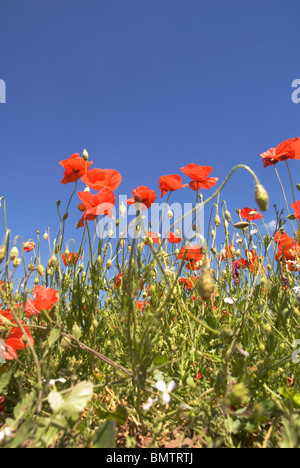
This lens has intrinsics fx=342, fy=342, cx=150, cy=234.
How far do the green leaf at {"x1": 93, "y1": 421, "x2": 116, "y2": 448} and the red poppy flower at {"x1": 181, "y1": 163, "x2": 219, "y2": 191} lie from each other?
63.7 inches

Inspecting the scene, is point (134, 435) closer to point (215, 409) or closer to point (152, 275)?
point (215, 409)

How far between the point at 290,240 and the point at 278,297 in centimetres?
106

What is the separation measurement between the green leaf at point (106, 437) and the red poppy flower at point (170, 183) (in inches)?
62.2

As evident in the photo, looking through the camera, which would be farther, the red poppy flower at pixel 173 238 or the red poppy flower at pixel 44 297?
the red poppy flower at pixel 173 238

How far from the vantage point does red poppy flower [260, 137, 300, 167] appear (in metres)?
2.36

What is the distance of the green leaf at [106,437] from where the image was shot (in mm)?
964

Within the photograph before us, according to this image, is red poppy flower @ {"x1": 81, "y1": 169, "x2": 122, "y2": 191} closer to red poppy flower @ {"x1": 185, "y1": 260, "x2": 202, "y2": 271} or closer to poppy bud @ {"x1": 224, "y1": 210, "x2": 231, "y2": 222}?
red poppy flower @ {"x1": 185, "y1": 260, "x2": 202, "y2": 271}

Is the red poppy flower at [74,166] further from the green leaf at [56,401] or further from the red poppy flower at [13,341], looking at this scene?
the green leaf at [56,401]

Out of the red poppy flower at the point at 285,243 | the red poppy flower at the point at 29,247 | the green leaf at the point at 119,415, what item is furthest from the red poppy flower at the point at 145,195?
the red poppy flower at the point at 285,243

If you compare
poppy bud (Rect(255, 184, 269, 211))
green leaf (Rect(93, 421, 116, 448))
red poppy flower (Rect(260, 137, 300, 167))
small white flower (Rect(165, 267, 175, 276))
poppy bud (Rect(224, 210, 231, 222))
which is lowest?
green leaf (Rect(93, 421, 116, 448))

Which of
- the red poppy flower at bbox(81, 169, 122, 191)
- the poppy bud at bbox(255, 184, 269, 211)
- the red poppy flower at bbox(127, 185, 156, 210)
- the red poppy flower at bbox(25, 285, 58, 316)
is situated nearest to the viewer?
the poppy bud at bbox(255, 184, 269, 211)

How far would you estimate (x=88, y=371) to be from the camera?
167 cm

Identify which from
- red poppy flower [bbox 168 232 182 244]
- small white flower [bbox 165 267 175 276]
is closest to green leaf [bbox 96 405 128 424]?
small white flower [bbox 165 267 175 276]
